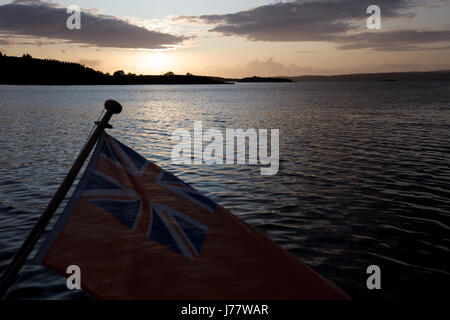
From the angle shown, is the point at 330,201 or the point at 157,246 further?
the point at 330,201

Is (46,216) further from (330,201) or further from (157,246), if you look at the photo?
(330,201)

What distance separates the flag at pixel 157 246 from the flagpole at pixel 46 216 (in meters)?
0.12

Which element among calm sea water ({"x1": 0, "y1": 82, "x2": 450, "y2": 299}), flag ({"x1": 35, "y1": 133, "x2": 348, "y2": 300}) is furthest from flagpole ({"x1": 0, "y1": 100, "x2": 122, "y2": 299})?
calm sea water ({"x1": 0, "y1": 82, "x2": 450, "y2": 299})

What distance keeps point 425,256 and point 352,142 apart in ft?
57.2

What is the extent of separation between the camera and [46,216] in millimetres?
3441

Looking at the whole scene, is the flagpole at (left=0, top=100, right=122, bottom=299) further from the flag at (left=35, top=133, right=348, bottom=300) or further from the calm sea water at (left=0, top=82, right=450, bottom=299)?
the calm sea water at (left=0, top=82, right=450, bottom=299)

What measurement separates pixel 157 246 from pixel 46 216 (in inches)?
43.3

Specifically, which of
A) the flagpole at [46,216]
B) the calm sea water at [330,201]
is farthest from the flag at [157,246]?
the calm sea water at [330,201]

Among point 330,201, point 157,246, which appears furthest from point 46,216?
point 330,201

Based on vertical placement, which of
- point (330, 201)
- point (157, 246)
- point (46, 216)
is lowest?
point (330, 201)

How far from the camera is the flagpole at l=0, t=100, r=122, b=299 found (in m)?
3.16

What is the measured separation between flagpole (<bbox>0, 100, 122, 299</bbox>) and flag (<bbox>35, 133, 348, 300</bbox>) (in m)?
0.12
